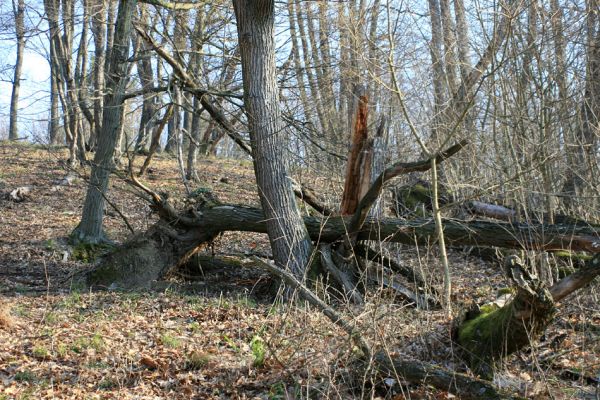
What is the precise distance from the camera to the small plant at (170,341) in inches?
248

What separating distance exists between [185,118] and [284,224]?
17293mm

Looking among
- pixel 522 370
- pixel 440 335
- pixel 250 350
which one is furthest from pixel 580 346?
pixel 250 350

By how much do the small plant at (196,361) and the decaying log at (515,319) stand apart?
230 centimetres

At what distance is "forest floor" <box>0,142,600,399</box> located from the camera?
5.17 m

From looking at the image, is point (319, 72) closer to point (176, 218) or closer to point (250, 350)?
point (176, 218)

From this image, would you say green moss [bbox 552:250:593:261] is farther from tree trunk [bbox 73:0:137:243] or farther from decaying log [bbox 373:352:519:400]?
tree trunk [bbox 73:0:137:243]

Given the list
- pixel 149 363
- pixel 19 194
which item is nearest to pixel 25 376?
pixel 149 363

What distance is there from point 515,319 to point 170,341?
3297 mm

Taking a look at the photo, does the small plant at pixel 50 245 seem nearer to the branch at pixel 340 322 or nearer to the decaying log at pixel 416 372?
the branch at pixel 340 322

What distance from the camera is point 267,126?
8.20m

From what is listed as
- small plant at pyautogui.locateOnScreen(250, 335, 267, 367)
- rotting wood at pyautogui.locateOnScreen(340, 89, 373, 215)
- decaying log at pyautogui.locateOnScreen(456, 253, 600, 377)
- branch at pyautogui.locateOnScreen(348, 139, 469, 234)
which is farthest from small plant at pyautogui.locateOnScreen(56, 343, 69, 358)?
rotting wood at pyautogui.locateOnScreen(340, 89, 373, 215)

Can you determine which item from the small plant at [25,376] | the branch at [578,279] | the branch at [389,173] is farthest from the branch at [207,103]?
the branch at [578,279]

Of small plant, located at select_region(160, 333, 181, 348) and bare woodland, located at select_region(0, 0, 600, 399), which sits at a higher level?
bare woodland, located at select_region(0, 0, 600, 399)

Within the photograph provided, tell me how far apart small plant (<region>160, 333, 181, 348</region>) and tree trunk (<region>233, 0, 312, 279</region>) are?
2.07m
